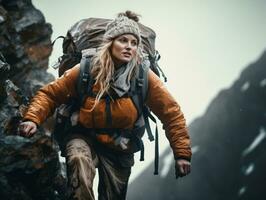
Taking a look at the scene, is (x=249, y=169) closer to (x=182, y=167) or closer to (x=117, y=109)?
(x=182, y=167)

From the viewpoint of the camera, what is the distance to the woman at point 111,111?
4.85 m

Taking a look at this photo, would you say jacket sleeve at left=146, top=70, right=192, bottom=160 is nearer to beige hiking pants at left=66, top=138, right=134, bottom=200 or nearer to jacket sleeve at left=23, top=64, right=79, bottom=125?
beige hiking pants at left=66, top=138, right=134, bottom=200

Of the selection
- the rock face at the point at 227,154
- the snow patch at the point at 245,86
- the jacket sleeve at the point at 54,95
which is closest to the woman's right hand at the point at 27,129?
the jacket sleeve at the point at 54,95

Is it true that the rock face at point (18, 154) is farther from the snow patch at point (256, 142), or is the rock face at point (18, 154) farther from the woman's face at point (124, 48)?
the snow patch at point (256, 142)

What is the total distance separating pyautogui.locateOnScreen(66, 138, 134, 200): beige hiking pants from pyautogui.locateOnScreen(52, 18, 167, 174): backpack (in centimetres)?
34

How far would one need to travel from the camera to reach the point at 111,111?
488 centimetres

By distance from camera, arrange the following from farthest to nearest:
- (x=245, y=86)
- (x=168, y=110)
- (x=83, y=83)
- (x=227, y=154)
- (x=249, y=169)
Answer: (x=245, y=86)
(x=227, y=154)
(x=249, y=169)
(x=168, y=110)
(x=83, y=83)

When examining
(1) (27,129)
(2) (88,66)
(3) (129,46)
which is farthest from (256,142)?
(1) (27,129)

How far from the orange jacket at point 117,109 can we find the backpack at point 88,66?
103mm

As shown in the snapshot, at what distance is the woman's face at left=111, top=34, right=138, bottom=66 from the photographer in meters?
5.31

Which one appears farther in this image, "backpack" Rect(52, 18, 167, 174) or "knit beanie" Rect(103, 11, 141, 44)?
"knit beanie" Rect(103, 11, 141, 44)

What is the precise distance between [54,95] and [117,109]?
0.90 m

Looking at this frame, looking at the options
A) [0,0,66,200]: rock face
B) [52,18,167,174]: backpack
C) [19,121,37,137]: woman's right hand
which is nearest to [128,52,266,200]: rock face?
[0,0,66,200]: rock face

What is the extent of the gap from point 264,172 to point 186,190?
6973mm
